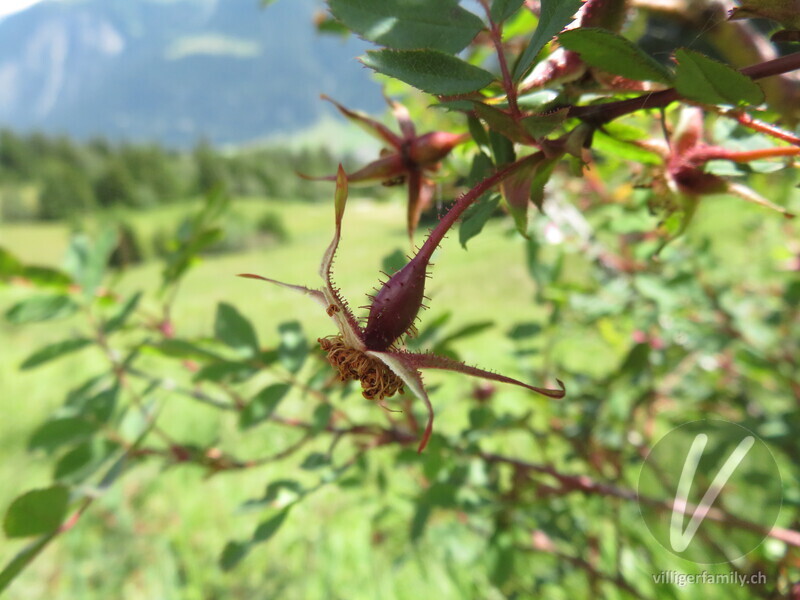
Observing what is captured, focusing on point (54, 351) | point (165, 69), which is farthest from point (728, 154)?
point (165, 69)

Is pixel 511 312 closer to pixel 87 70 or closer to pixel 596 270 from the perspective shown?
pixel 596 270

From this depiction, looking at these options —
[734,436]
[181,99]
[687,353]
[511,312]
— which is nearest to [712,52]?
[734,436]

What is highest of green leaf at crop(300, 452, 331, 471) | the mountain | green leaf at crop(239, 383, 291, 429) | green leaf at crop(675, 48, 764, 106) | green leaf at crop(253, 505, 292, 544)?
green leaf at crop(675, 48, 764, 106)

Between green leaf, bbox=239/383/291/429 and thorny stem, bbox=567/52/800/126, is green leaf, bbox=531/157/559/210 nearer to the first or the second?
thorny stem, bbox=567/52/800/126

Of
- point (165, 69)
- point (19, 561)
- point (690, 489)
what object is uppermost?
point (19, 561)

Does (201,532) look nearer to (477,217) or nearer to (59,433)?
(59,433)

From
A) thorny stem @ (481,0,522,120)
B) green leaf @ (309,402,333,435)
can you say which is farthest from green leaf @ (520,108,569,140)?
green leaf @ (309,402,333,435)
